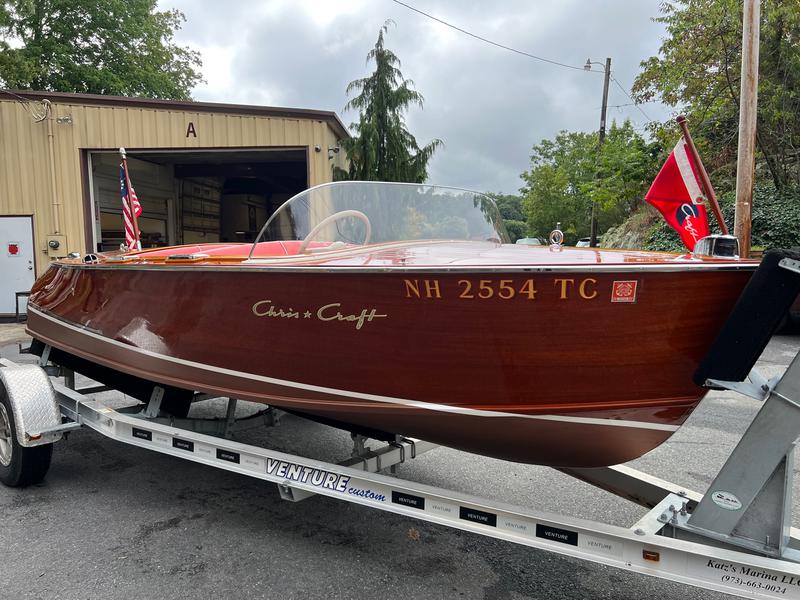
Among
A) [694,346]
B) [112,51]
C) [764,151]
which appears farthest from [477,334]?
[112,51]

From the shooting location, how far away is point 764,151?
12.9 metres

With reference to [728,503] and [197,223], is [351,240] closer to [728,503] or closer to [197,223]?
[728,503]

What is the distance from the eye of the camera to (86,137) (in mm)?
11188

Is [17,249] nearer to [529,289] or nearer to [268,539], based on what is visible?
[268,539]

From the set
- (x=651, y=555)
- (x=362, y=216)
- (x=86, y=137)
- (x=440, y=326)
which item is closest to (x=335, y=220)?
(x=362, y=216)

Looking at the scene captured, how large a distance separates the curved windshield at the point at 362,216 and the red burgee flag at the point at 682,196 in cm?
102

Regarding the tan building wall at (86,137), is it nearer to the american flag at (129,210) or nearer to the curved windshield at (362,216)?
the american flag at (129,210)

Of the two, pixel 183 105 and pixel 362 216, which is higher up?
pixel 183 105

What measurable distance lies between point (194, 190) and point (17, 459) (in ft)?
51.4

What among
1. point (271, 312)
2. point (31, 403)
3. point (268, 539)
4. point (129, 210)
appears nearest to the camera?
point (271, 312)

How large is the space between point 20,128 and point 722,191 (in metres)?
16.4

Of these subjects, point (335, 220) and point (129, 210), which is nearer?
point (335, 220)

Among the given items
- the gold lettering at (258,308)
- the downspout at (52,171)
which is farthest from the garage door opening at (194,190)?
the gold lettering at (258,308)

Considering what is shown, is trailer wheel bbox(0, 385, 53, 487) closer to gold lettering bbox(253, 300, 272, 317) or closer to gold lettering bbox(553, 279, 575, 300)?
gold lettering bbox(253, 300, 272, 317)
